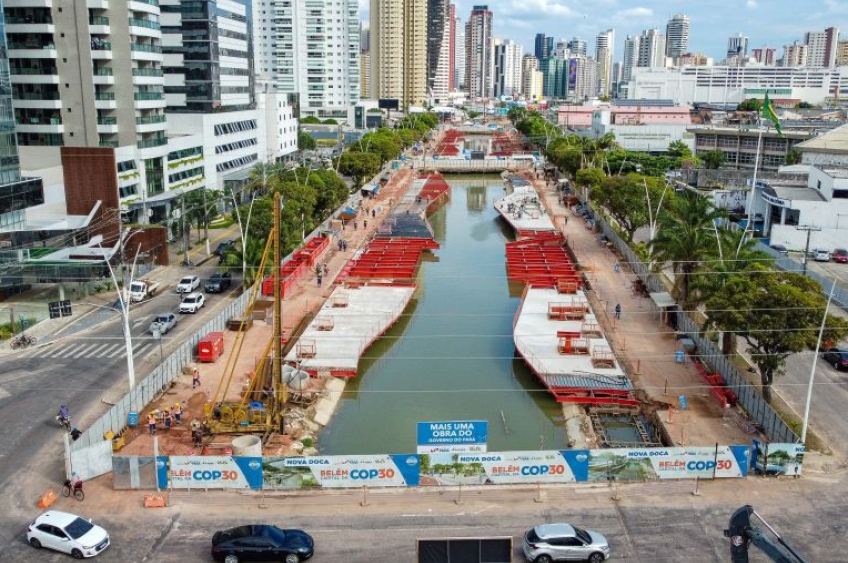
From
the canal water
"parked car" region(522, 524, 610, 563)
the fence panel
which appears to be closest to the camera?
"parked car" region(522, 524, 610, 563)

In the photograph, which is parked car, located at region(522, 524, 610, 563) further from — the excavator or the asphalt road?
the excavator

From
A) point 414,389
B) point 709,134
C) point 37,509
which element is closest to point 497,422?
point 414,389

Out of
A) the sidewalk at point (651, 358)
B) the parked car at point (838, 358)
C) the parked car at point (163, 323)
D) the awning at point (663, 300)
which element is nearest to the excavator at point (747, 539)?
the sidewalk at point (651, 358)

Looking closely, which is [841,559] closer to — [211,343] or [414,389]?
[414,389]

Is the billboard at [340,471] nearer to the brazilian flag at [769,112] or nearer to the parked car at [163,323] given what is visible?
the parked car at [163,323]

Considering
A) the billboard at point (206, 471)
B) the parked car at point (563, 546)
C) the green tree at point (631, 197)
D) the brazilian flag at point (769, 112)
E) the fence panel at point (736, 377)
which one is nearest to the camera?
the parked car at point (563, 546)

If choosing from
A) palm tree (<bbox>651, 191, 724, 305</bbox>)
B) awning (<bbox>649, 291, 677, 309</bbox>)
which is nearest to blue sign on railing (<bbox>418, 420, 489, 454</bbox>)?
palm tree (<bbox>651, 191, 724, 305</bbox>)

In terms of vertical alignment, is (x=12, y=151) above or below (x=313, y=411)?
above
